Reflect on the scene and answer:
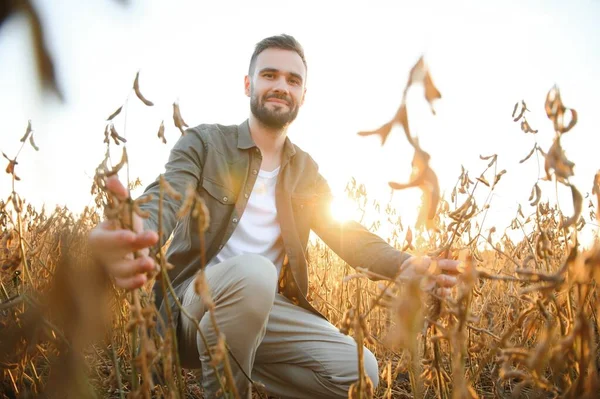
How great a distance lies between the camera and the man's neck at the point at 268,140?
2.35m

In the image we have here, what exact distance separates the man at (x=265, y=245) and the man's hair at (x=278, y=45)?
0.01 m

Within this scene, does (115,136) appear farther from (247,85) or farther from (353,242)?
(247,85)

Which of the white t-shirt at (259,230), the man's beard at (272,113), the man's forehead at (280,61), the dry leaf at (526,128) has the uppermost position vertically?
the man's forehead at (280,61)

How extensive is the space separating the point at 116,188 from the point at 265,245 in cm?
147

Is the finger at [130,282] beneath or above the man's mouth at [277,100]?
beneath

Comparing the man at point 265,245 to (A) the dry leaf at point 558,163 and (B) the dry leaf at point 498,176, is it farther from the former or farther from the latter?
(A) the dry leaf at point 558,163

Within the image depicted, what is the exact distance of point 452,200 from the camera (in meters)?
1.64

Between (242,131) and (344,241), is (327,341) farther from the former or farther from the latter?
(242,131)

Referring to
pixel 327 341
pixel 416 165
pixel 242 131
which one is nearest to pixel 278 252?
pixel 327 341

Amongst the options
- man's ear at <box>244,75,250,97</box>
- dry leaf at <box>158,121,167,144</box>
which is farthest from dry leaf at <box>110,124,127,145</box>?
man's ear at <box>244,75,250,97</box>

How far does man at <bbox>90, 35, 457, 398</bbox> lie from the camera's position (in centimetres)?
142

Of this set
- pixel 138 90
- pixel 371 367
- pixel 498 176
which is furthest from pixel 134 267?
pixel 371 367

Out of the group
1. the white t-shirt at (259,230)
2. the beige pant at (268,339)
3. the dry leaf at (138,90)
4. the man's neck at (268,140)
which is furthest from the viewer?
the man's neck at (268,140)

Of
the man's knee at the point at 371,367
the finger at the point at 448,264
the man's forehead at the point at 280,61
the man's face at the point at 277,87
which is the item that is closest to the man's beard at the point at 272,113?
the man's face at the point at 277,87
